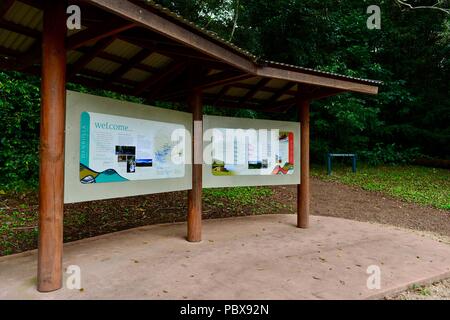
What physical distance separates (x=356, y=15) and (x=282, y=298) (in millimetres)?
15284

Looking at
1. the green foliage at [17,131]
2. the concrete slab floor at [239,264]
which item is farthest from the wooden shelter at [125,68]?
the green foliage at [17,131]

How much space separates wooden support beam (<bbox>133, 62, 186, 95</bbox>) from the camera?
526cm

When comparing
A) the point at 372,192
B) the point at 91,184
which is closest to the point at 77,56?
the point at 91,184

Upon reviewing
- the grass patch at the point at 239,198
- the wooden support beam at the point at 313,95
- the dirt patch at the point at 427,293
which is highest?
the wooden support beam at the point at 313,95

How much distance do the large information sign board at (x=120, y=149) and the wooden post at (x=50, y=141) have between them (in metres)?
0.46

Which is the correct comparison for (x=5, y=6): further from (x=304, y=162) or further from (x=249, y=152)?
(x=304, y=162)

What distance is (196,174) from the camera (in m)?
5.46

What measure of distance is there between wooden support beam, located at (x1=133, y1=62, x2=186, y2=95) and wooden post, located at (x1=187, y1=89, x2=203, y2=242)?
1.54 ft

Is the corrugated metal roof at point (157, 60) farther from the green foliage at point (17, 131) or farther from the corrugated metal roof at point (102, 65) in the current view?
the green foliage at point (17, 131)

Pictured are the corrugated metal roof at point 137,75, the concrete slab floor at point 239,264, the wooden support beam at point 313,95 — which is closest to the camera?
the concrete slab floor at point 239,264

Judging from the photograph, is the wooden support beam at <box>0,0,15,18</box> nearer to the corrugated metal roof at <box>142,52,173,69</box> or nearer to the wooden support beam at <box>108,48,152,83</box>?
the wooden support beam at <box>108,48,152,83</box>

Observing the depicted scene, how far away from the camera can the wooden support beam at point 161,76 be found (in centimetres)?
526

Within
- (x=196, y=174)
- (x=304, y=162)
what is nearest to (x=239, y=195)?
(x=304, y=162)

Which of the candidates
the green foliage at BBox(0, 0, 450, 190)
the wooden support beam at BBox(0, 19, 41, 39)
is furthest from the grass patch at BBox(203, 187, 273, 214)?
the wooden support beam at BBox(0, 19, 41, 39)
